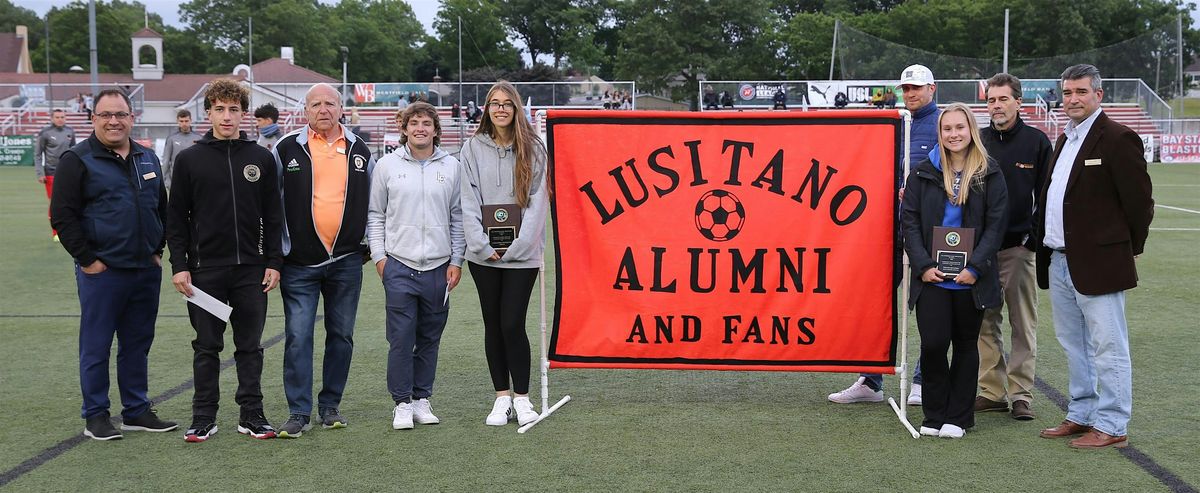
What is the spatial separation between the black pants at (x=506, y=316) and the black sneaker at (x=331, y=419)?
0.79 meters

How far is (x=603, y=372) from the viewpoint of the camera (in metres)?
6.59

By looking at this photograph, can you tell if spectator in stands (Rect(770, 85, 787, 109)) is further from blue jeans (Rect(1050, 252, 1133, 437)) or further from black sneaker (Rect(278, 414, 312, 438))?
black sneaker (Rect(278, 414, 312, 438))

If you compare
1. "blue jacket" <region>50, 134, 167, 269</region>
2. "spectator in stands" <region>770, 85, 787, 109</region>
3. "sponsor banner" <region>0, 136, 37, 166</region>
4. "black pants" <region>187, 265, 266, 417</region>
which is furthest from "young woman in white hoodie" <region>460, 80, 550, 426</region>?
"sponsor banner" <region>0, 136, 37, 166</region>

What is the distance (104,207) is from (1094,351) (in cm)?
469

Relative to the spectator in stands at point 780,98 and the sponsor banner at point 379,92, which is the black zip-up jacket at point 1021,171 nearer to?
the spectator in stands at point 780,98

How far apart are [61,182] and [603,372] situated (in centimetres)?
317

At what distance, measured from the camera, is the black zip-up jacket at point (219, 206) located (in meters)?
4.95

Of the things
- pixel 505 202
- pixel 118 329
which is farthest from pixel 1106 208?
pixel 118 329

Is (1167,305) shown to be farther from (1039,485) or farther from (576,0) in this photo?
(576,0)

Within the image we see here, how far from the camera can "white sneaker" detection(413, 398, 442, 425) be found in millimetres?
5367

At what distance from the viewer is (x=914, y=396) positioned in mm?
5871

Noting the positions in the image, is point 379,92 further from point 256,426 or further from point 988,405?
point 988,405

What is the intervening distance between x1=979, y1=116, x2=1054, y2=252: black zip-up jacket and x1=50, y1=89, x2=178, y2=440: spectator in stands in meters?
4.18

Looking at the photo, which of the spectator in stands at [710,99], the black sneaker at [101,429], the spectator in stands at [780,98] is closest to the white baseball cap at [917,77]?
the black sneaker at [101,429]
